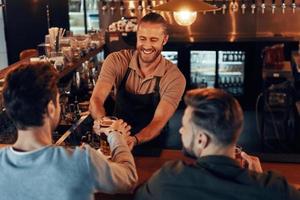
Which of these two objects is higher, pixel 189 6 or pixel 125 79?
pixel 189 6

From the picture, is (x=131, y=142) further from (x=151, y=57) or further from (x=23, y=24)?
(x=23, y=24)

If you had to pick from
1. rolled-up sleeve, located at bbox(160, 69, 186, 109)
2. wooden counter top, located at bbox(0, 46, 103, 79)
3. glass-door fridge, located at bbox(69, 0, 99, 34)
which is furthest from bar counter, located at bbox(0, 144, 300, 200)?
glass-door fridge, located at bbox(69, 0, 99, 34)

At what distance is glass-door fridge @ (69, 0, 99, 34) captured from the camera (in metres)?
8.43

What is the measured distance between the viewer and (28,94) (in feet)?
5.55

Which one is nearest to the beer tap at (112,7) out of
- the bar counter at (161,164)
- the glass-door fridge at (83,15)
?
the glass-door fridge at (83,15)

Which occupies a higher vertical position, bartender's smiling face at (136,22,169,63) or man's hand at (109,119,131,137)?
bartender's smiling face at (136,22,169,63)

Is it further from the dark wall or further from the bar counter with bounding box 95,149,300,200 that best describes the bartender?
the dark wall

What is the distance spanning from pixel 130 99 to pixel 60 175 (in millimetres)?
1574

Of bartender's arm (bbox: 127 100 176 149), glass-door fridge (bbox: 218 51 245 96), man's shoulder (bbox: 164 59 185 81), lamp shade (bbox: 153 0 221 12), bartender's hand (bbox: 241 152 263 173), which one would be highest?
lamp shade (bbox: 153 0 221 12)

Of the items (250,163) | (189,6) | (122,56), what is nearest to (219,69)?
(189,6)

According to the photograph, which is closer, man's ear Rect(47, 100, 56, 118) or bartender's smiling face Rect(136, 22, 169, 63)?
man's ear Rect(47, 100, 56, 118)

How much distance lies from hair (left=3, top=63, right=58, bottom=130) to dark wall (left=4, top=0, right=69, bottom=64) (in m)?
5.41

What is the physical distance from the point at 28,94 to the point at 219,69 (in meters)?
6.53

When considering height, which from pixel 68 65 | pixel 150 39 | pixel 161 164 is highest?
pixel 150 39
